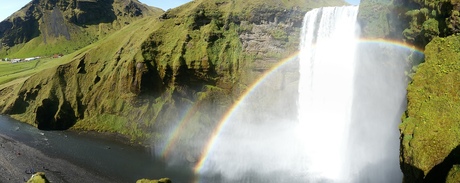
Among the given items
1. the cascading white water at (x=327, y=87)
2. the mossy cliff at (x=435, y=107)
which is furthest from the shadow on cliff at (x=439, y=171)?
the cascading white water at (x=327, y=87)

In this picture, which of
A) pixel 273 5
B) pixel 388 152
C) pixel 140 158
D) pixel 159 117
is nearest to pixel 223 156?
pixel 140 158

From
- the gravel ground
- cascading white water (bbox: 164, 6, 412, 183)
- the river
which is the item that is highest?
cascading white water (bbox: 164, 6, 412, 183)

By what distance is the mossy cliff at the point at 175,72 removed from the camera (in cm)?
7406

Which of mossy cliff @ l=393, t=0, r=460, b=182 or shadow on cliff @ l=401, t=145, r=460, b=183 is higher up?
mossy cliff @ l=393, t=0, r=460, b=182

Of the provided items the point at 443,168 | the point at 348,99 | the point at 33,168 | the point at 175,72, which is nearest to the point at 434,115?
the point at 443,168

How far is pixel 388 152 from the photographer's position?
42531mm

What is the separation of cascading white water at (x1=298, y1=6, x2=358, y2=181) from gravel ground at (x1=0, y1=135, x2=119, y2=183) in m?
33.7

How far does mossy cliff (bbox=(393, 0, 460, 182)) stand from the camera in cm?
2392

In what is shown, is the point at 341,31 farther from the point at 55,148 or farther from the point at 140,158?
the point at 55,148

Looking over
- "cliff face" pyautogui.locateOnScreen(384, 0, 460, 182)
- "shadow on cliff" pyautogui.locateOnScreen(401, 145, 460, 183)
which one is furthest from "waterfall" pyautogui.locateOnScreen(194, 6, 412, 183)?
"shadow on cliff" pyautogui.locateOnScreen(401, 145, 460, 183)

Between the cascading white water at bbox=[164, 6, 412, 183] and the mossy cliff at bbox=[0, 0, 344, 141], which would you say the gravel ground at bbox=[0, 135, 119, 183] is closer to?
the mossy cliff at bbox=[0, 0, 344, 141]

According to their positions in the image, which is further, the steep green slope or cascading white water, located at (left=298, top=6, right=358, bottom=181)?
cascading white water, located at (left=298, top=6, right=358, bottom=181)

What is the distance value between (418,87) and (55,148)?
2641 inches

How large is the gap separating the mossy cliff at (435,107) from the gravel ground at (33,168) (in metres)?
43.2
